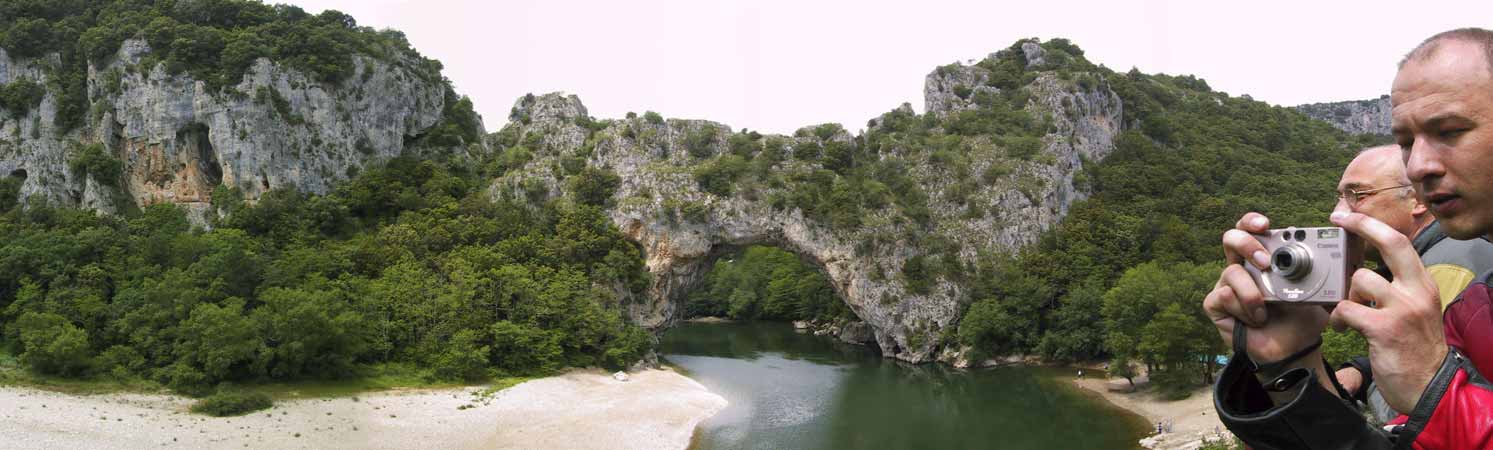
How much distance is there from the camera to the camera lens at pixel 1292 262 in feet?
5.23

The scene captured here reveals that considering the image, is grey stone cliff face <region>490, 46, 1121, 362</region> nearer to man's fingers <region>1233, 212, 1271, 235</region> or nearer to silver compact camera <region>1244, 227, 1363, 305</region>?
man's fingers <region>1233, 212, 1271, 235</region>

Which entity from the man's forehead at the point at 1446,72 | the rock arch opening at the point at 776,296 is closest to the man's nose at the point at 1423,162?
the man's forehead at the point at 1446,72

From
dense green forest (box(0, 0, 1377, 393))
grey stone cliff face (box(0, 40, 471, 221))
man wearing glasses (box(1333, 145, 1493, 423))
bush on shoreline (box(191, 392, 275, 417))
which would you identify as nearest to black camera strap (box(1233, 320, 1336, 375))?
man wearing glasses (box(1333, 145, 1493, 423))

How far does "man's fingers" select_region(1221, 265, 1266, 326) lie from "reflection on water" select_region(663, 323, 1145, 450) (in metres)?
19.7

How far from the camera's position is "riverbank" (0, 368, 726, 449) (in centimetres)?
1727

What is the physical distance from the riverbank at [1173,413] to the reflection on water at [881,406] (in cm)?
67

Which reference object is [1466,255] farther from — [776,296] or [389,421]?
[776,296]

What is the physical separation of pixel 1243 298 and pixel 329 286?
101ft

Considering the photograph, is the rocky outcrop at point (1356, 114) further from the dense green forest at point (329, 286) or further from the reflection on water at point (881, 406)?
the dense green forest at point (329, 286)

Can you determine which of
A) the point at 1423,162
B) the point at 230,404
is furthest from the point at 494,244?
the point at 1423,162

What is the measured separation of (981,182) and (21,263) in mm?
39984

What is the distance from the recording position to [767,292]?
5097cm

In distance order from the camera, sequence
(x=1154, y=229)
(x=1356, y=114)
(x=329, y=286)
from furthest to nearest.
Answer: (x=1356, y=114) → (x=1154, y=229) → (x=329, y=286)

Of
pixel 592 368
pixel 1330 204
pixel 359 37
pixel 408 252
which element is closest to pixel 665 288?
pixel 592 368
